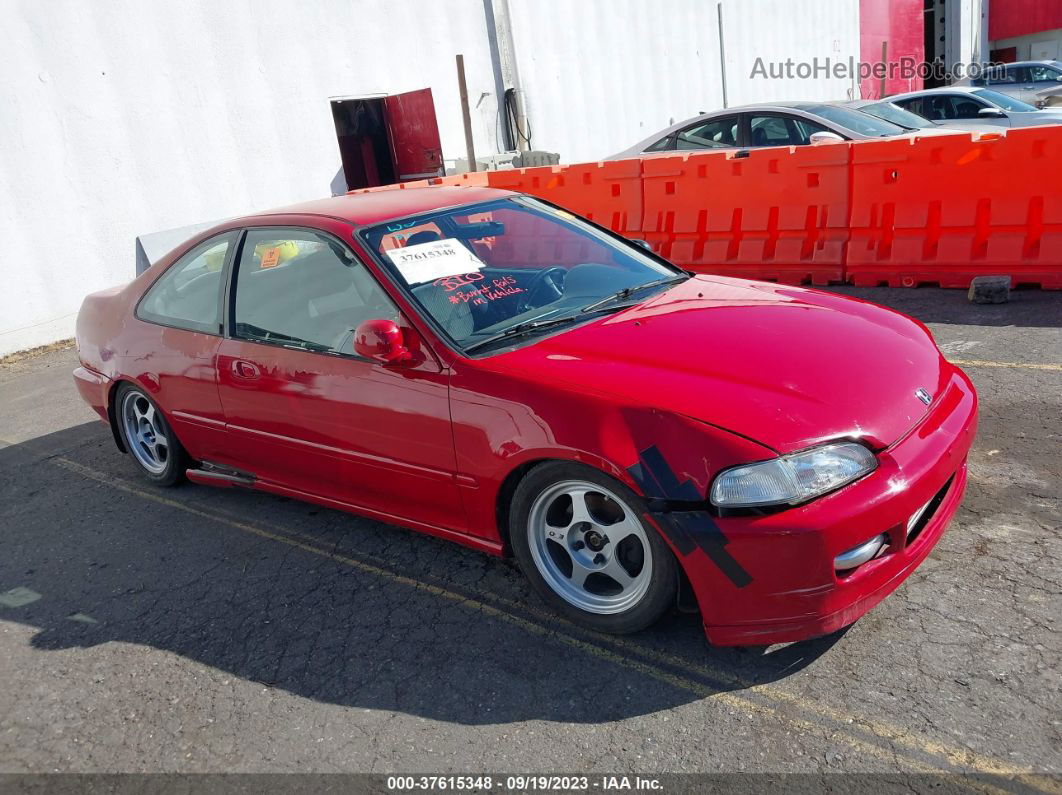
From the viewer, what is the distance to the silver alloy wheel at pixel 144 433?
511 centimetres

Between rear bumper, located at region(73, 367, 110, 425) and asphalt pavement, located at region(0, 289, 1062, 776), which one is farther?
rear bumper, located at region(73, 367, 110, 425)

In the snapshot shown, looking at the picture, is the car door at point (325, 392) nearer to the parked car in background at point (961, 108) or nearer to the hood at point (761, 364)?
the hood at point (761, 364)

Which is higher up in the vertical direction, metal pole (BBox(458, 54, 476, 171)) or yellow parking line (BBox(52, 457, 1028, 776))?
metal pole (BBox(458, 54, 476, 171))

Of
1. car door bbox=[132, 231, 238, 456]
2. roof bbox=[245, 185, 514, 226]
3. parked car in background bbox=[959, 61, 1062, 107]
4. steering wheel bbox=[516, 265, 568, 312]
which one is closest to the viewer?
steering wheel bbox=[516, 265, 568, 312]

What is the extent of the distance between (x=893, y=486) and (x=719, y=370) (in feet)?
2.17

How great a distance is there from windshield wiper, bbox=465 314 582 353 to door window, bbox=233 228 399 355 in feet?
1.29

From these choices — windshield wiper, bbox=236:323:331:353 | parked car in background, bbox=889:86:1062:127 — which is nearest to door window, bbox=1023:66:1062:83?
parked car in background, bbox=889:86:1062:127

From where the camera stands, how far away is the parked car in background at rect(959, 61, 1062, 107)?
20.9m

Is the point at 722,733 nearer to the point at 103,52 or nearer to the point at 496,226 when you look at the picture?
the point at 496,226

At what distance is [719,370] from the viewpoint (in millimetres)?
3076

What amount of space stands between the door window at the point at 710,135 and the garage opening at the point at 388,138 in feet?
17.6

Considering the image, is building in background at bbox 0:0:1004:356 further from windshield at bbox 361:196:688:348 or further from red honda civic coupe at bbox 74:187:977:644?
windshield at bbox 361:196:688:348

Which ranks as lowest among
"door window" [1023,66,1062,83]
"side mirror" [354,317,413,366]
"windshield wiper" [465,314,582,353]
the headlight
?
"door window" [1023,66,1062,83]

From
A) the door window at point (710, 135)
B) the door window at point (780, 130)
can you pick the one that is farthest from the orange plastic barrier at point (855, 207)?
the door window at point (780, 130)
